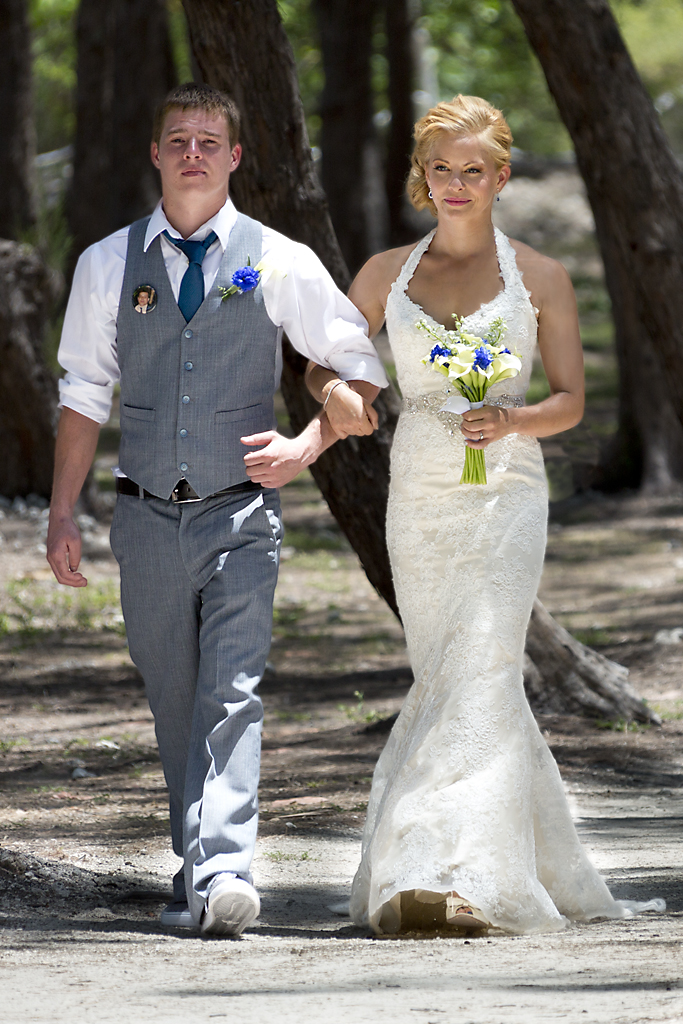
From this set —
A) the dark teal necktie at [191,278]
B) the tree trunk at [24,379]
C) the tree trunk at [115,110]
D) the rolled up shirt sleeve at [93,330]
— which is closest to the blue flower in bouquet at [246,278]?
the dark teal necktie at [191,278]

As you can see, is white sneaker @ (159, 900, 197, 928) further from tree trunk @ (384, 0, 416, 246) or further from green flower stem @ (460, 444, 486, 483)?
tree trunk @ (384, 0, 416, 246)

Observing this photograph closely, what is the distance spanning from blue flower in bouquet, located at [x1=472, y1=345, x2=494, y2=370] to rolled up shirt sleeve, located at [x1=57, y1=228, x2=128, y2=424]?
3.70 ft

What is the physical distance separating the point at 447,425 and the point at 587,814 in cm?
221

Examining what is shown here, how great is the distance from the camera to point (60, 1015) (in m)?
3.08

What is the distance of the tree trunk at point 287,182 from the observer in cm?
618

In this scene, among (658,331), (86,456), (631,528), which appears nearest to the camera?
(86,456)

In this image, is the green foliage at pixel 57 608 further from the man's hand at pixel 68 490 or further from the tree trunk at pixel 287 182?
the man's hand at pixel 68 490

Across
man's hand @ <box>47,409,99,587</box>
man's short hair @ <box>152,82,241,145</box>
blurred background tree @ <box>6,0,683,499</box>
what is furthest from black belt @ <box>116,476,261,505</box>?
blurred background tree @ <box>6,0,683,499</box>

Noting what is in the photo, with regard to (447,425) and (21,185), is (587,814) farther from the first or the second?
(21,185)

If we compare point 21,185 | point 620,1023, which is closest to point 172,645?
point 620,1023

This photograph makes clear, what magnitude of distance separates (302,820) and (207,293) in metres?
2.49

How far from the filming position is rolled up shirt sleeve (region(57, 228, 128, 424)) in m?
4.27

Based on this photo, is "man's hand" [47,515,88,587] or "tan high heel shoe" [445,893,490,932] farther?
"man's hand" [47,515,88,587]

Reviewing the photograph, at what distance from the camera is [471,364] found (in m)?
4.19
